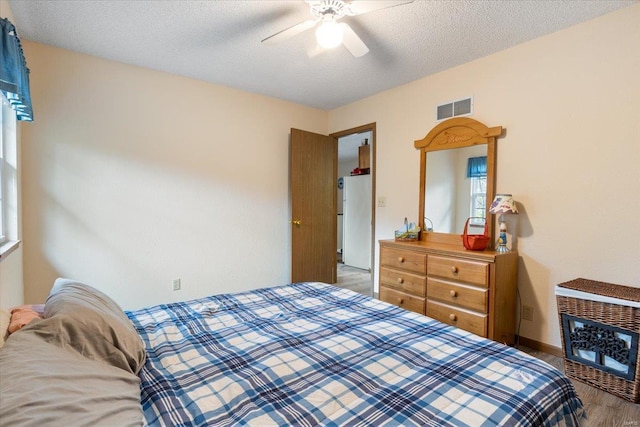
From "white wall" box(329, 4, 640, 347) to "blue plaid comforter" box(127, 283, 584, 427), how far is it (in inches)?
57.9

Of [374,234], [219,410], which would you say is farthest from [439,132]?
[219,410]

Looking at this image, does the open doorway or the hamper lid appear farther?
the open doorway

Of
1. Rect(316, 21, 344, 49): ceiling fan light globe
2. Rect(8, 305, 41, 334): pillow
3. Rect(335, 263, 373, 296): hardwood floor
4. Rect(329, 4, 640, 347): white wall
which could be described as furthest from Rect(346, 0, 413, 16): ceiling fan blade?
Rect(335, 263, 373, 296): hardwood floor

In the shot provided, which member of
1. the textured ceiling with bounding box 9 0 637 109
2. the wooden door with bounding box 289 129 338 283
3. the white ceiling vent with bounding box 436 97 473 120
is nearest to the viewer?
the textured ceiling with bounding box 9 0 637 109

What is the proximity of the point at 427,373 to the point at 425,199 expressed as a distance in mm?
2320

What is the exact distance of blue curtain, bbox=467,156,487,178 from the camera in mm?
2742

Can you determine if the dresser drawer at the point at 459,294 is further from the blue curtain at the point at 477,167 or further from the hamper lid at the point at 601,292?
the blue curtain at the point at 477,167

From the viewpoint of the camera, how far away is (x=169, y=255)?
10.3 feet

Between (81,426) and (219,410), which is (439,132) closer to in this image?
(219,410)

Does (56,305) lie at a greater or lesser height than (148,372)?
greater

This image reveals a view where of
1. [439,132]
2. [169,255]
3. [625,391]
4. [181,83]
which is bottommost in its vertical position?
[625,391]

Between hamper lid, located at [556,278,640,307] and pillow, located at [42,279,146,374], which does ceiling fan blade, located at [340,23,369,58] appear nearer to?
pillow, located at [42,279,146,374]

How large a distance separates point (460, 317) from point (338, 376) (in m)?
1.75

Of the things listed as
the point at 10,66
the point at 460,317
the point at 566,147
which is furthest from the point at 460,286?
the point at 10,66
